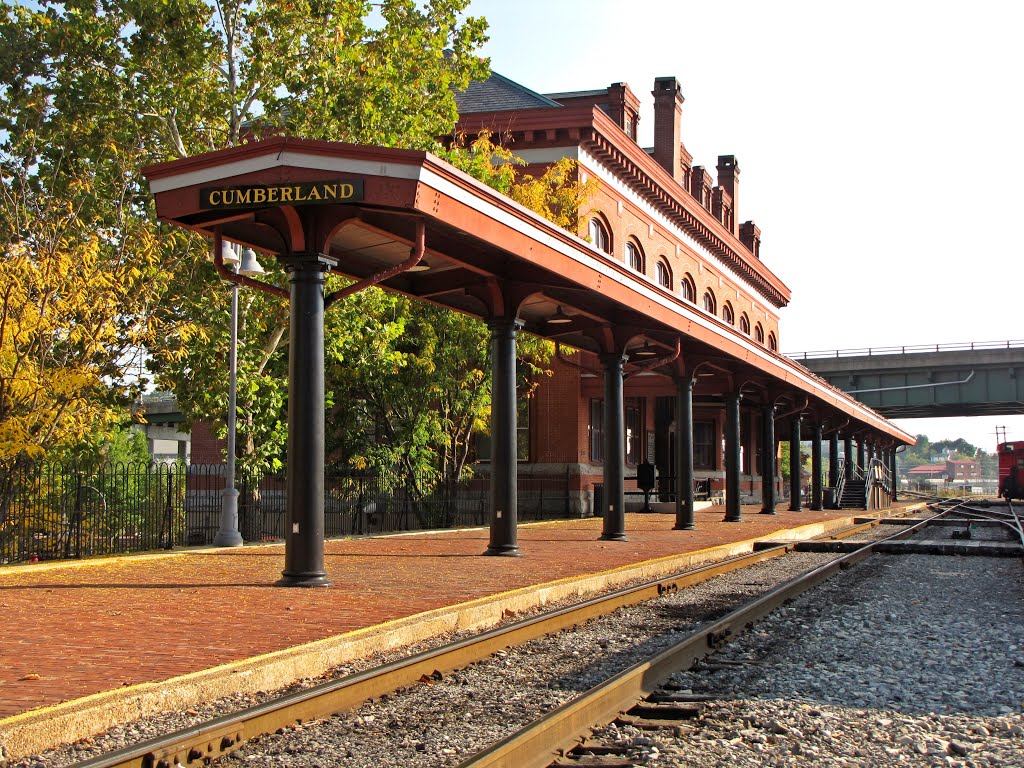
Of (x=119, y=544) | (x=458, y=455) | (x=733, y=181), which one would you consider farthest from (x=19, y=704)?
(x=733, y=181)

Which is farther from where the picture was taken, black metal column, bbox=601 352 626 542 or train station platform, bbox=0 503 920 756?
black metal column, bbox=601 352 626 542

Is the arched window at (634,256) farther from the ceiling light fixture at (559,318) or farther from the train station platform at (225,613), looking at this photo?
the train station platform at (225,613)

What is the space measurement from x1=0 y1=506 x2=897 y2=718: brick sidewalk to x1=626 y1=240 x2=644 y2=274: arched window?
809 inches

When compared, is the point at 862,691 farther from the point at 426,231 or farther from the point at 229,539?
the point at 229,539

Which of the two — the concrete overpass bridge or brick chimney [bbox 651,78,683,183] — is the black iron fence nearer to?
brick chimney [bbox 651,78,683,183]

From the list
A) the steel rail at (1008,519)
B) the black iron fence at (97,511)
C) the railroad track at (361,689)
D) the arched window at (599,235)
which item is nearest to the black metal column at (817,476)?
the steel rail at (1008,519)

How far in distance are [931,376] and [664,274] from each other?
25.3m

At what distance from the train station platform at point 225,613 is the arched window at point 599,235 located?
1801 centimetres

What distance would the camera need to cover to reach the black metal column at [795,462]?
1420 inches

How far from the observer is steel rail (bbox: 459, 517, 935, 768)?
14.5 feet

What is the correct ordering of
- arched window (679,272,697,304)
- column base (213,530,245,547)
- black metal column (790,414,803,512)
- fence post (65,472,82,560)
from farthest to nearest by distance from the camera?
1. arched window (679,272,697,304)
2. black metal column (790,414,803,512)
3. column base (213,530,245,547)
4. fence post (65,472,82,560)

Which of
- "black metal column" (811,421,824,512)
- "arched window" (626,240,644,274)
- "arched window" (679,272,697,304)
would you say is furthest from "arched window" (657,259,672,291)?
"black metal column" (811,421,824,512)

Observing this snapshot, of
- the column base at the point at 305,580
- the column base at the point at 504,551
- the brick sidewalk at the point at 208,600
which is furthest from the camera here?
the column base at the point at 504,551

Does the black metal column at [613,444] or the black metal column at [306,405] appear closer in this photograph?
the black metal column at [306,405]
